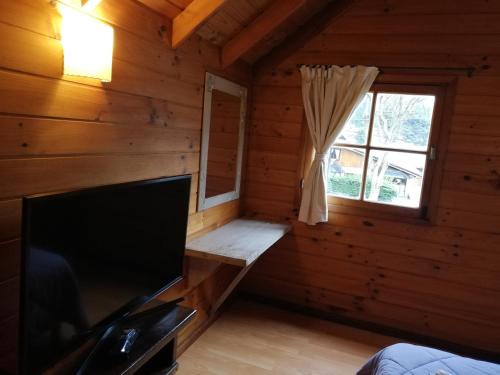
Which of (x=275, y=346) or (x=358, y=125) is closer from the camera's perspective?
(x=275, y=346)

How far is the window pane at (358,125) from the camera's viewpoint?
2693 millimetres

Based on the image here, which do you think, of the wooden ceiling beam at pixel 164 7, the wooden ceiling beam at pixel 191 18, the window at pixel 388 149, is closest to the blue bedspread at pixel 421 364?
the window at pixel 388 149

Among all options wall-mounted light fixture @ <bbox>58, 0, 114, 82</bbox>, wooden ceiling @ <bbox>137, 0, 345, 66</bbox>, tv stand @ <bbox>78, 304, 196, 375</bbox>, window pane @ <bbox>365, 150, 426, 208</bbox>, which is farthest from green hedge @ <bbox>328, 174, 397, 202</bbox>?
wall-mounted light fixture @ <bbox>58, 0, 114, 82</bbox>

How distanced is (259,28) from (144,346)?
5.99 ft

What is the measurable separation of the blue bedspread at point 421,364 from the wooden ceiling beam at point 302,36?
207 cm

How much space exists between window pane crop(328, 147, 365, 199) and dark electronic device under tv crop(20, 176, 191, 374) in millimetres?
1467

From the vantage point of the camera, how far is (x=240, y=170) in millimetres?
2875

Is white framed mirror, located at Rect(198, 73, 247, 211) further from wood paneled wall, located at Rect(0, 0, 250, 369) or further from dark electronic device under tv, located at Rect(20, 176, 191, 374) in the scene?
dark electronic device under tv, located at Rect(20, 176, 191, 374)

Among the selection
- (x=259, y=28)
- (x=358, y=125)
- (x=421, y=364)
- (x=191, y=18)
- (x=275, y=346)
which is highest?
(x=259, y=28)

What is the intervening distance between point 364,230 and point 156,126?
1710mm

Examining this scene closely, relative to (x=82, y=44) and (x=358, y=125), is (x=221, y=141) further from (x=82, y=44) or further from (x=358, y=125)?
(x=82, y=44)

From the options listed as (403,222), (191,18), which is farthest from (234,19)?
(403,222)

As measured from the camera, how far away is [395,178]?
2.67m

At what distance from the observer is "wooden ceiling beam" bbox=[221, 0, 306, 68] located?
2.16m
